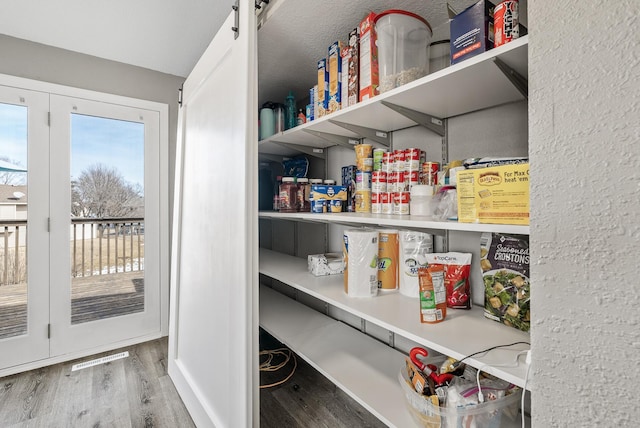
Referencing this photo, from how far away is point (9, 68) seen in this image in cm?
221

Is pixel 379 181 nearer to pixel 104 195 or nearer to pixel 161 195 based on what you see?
pixel 161 195

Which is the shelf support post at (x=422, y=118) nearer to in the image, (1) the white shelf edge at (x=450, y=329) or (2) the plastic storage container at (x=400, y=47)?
(2) the plastic storage container at (x=400, y=47)

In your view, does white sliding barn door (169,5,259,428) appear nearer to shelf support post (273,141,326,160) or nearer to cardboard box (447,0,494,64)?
shelf support post (273,141,326,160)

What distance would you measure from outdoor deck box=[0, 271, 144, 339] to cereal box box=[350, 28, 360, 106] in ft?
8.39

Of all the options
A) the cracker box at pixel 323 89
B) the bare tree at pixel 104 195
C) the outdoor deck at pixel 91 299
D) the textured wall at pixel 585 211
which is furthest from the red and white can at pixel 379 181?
the outdoor deck at pixel 91 299

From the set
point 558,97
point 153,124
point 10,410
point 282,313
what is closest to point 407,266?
point 558,97

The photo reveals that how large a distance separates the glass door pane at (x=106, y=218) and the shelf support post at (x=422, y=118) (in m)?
2.50

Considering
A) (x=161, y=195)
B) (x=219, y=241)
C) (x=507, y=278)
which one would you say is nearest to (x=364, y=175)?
(x=507, y=278)

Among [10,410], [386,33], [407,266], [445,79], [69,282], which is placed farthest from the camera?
[69,282]

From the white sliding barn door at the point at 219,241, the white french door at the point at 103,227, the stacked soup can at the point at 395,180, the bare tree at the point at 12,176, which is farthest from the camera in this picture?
the white french door at the point at 103,227

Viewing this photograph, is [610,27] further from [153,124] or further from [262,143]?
[153,124]

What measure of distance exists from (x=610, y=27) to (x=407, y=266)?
902mm

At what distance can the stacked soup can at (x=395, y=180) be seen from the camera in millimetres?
1126

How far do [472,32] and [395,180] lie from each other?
516 mm
